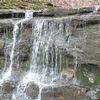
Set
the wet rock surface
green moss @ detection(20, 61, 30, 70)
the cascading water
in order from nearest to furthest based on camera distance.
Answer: the wet rock surface < the cascading water < green moss @ detection(20, 61, 30, 70)

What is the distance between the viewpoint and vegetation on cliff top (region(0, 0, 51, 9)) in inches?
471

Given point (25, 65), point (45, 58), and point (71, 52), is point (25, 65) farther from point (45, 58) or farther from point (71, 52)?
point (71, 52)

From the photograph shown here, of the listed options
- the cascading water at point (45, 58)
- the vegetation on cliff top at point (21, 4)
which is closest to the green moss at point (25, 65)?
the cascading water at point (45, 58)

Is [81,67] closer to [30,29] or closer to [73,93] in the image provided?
[73,93]

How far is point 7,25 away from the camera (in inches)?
355

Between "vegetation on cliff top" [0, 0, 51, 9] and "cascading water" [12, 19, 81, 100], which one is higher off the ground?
"vegetation on cliff top" [0, 0, 51, 9]

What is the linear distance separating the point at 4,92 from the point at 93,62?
231 centimetres

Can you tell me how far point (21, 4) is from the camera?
12227mm

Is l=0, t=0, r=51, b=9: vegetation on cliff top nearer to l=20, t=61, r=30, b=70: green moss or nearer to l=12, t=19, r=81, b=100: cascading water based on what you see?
l=12, t=19, r=81, b=100: cascading water

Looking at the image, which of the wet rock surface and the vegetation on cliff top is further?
the vegetation on cliff top

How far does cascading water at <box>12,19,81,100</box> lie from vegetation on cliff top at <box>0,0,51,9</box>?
337 centimetres

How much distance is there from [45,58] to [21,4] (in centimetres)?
430

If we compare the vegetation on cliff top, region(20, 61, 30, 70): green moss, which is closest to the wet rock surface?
region(20, 61, 30, 70): green moss

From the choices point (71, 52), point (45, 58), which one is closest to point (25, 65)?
point (45, 58)
